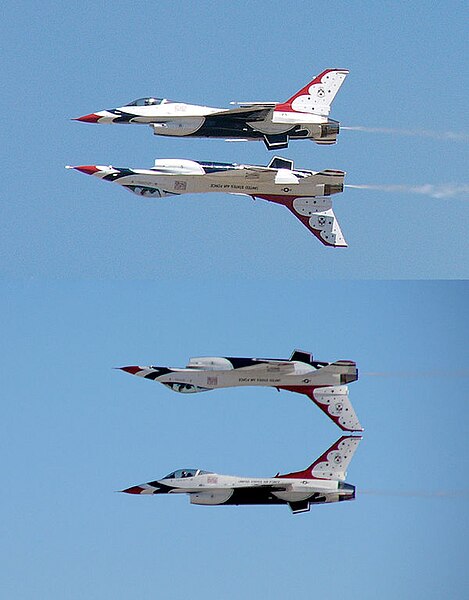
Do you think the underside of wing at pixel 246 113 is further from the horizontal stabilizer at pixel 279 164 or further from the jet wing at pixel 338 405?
the jet wing at pixel 338 405

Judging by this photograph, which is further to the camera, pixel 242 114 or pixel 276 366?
pixel 276 366

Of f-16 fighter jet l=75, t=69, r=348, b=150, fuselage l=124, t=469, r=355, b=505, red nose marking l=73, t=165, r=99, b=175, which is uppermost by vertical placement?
f-16 fighter jet l=75, t=69, r=348, b=150

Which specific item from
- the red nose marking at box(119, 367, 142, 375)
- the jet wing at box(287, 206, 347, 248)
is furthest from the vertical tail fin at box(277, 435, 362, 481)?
the jet wing at box(287, 206, 347, 248)

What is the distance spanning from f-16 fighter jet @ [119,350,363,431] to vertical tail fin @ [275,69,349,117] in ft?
9.31

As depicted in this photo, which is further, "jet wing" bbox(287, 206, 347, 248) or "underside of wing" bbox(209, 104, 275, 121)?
"jet wing" bbox(287, 206, 347, 248)

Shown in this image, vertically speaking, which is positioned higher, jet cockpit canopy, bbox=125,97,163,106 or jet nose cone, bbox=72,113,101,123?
jet cockpit canopy, bbox=125,97,163,106

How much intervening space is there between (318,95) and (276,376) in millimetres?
3384

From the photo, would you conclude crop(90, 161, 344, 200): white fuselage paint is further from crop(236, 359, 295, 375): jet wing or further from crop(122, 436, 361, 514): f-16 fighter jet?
crop(122, 436, 361, 514): f-16 fighter jet

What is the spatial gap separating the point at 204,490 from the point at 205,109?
14.3 feet

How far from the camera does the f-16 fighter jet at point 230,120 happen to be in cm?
2312

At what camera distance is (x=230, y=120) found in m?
23.2

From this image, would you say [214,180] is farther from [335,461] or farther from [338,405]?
[335,461]

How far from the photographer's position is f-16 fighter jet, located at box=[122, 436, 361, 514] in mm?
23250

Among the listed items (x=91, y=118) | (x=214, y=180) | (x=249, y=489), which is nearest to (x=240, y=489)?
(x=249, y=489)
